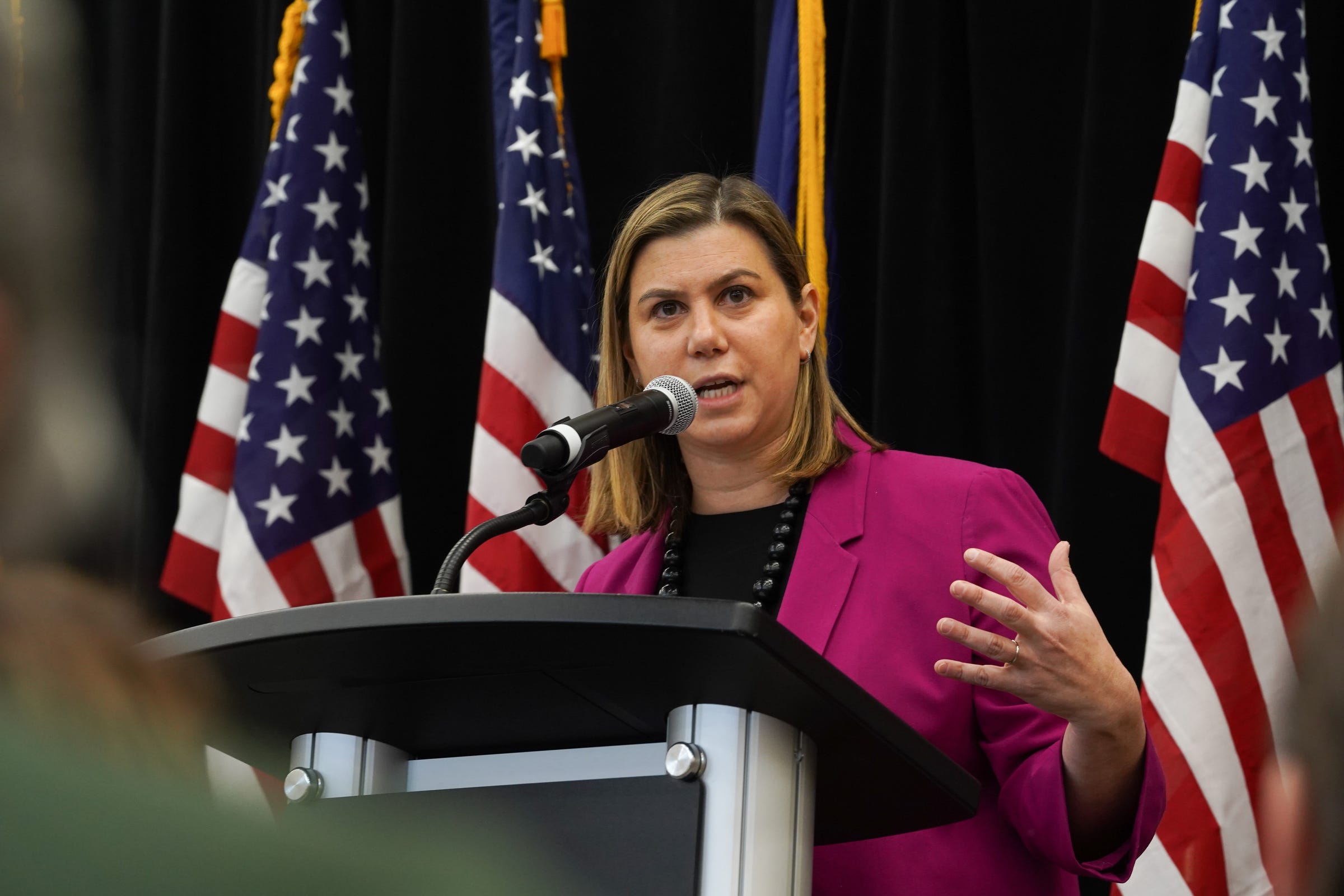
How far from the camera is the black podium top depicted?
3.38ft

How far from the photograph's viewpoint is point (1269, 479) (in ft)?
8.61

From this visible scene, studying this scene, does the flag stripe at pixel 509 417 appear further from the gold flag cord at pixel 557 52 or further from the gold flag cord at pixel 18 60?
the gold flag cord at pixel 18 60

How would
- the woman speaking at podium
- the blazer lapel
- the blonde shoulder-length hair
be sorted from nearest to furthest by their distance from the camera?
the woman speaking at podium < the blazer lapel < the blonde shoulder-length hair

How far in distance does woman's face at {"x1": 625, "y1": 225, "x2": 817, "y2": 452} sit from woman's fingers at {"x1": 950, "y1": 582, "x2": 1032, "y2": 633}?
77cm

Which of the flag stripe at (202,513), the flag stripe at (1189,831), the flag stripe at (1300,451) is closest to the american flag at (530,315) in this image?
the flag stripe at (202,513)

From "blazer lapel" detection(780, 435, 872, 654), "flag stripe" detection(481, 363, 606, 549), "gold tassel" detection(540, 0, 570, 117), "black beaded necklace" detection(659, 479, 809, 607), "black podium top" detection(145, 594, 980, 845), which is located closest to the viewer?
"black podium top" detection(145, 594, 980, 845)

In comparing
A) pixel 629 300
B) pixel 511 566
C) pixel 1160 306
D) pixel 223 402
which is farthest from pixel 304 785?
pixel 223 402

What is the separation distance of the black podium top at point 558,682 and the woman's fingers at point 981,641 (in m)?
0.11

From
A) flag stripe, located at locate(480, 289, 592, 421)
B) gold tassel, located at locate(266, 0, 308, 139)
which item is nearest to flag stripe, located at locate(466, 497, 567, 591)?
flag stripe, located at locate(480, 289, 592, 421)

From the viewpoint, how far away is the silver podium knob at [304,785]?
4.35 feet

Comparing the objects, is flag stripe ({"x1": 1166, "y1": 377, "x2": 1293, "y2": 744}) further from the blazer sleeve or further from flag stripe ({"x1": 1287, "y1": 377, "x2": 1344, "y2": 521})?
the blazer sleeve

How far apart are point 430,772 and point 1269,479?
183 cm

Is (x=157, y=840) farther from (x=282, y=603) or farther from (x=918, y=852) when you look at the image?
(x=282, y=603)

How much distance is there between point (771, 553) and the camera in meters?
1.99
